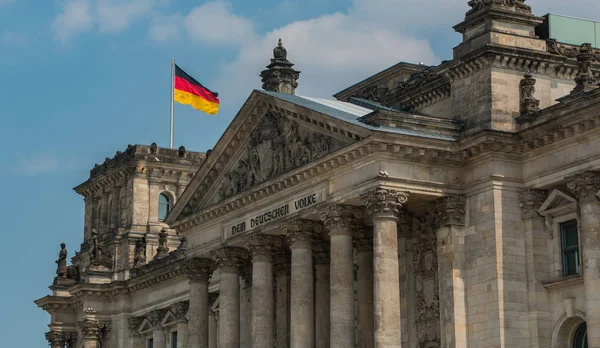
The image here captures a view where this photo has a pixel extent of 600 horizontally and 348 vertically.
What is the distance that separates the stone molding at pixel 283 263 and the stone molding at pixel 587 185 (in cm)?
1581

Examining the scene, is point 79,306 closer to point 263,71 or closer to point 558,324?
point 263,71

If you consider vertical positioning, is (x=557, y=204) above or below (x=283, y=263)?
below

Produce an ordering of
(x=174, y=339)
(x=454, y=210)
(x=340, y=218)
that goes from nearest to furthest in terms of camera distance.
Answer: (x=454, y=210) < (x=340, y=218) < (x=174, y=339)

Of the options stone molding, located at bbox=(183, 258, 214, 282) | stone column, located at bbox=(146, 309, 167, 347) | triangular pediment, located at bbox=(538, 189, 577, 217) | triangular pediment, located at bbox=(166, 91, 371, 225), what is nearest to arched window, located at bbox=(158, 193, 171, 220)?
stone column, located at bbox=(146, 309, 167, 347)

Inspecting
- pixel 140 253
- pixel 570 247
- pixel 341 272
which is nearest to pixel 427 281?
pixel 341 272

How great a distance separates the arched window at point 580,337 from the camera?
47.0 metres

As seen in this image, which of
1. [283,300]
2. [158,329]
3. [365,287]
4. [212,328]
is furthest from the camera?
[158,329]

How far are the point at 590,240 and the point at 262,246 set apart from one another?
14701 mm

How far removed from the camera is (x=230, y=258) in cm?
5816

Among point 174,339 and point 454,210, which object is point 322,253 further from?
point 174,339

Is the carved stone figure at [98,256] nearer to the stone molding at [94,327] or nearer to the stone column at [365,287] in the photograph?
the stone molding at [94,327]

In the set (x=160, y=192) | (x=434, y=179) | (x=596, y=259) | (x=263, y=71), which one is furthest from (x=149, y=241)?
(x=596, y=259)

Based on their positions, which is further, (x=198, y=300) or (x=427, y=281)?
(x=198, y=300)

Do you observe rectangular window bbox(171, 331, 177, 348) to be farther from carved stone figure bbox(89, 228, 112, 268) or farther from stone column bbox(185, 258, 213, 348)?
stone column bbox(185, 258, 213, 348)
